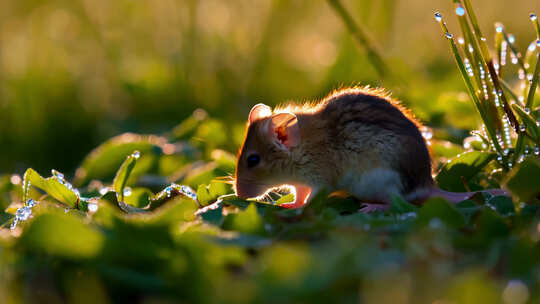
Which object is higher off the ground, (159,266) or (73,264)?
(73,264)

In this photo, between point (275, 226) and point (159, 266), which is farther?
point (275, 226)

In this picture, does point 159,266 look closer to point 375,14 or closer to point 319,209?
point 319,209

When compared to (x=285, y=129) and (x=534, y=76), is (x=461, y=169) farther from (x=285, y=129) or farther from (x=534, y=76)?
(x=285, y=129)

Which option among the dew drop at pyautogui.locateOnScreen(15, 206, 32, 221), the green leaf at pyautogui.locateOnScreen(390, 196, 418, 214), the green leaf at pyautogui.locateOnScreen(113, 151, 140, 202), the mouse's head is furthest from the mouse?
the dew drop at pyautogui.locateOnScreen(15, 206, 32, 221)

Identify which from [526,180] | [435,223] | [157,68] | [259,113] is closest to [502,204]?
[526,180]

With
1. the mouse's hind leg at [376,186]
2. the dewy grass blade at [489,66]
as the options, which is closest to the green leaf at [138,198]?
the mouse's hind leg at [376,186]

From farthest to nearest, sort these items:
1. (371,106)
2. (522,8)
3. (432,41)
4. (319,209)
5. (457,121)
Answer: (522,8)
(432,41)
(457,121)
(371,106)
(319,209)

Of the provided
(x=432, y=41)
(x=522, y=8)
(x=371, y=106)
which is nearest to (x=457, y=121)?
(x=371, y=106)

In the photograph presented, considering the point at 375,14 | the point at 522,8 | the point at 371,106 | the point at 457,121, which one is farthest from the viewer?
the point at 522,8
